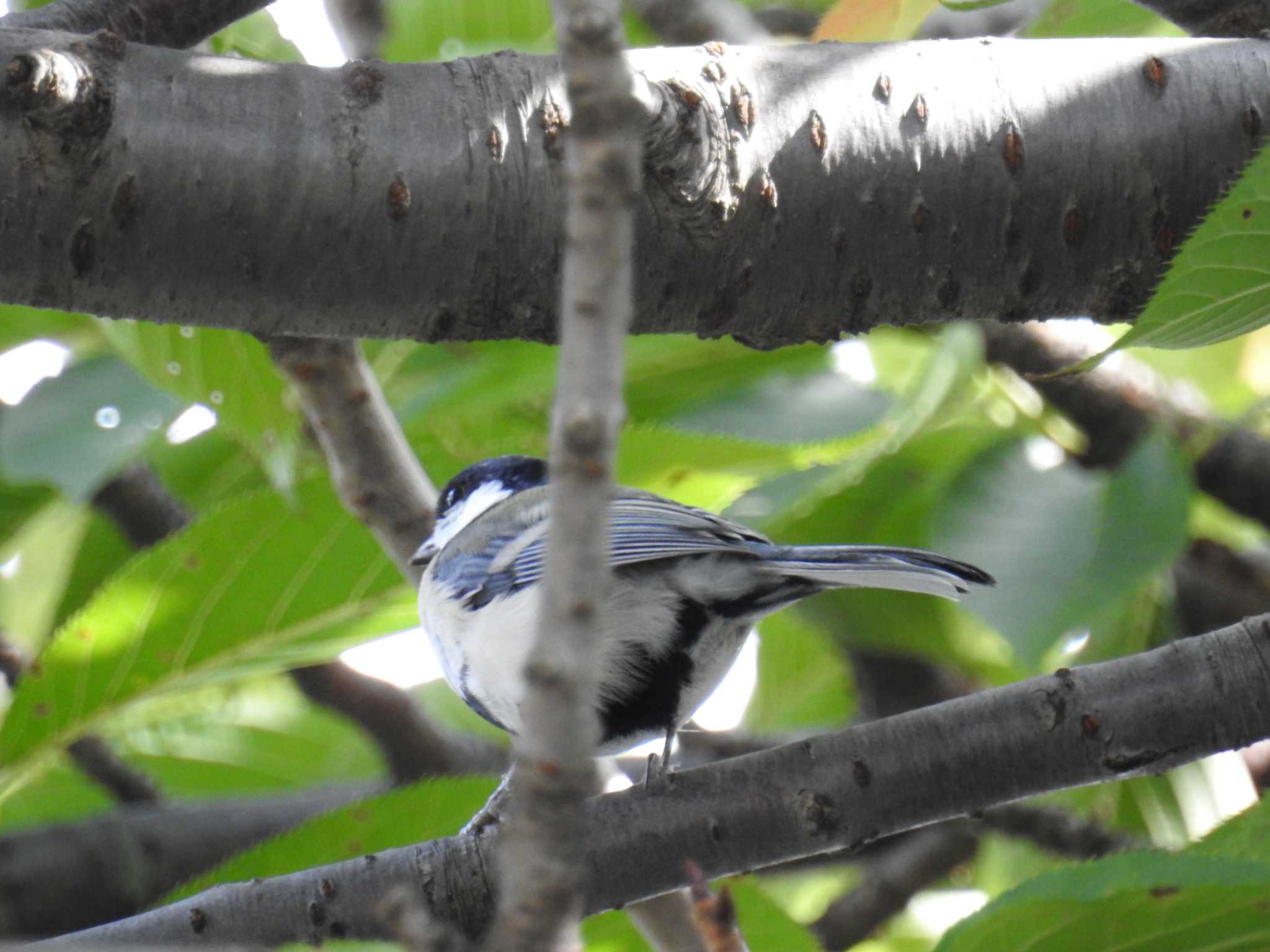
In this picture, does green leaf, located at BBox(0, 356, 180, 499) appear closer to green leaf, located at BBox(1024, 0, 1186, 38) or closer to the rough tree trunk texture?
the rough tree trunk texture

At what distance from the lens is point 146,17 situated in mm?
1519

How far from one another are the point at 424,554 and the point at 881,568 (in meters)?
0.73

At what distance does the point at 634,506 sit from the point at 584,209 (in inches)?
56.6

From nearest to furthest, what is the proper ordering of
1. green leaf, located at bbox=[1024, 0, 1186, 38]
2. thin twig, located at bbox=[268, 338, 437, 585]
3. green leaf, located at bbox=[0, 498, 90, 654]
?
thin twig, located at bbox=[268, 338, 437, 585], green leaf, located at bbox=[1024, 0, 1186, 38], green leaf, located at bbox=[0, 498, 90, 654]

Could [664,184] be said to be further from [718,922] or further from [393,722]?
[393,722]

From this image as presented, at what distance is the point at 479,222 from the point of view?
1.38 meters

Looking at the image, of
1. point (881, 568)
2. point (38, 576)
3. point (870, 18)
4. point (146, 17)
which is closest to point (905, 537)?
point (881, 568)

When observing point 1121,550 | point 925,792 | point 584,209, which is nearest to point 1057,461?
point 1121,550

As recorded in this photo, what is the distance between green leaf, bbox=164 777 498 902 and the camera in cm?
194

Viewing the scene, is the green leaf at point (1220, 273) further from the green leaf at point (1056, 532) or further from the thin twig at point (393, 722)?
the thin twig at point (393, 722)

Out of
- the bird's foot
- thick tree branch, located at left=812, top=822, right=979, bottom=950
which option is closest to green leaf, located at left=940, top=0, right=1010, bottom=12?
the bird's foot

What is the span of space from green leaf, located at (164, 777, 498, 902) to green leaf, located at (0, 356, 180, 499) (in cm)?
57

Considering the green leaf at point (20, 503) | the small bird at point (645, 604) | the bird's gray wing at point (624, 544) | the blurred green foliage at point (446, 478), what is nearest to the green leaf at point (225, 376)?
the blurred green foliage at point (446, 478)

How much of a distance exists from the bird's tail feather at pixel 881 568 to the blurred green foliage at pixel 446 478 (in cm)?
16
